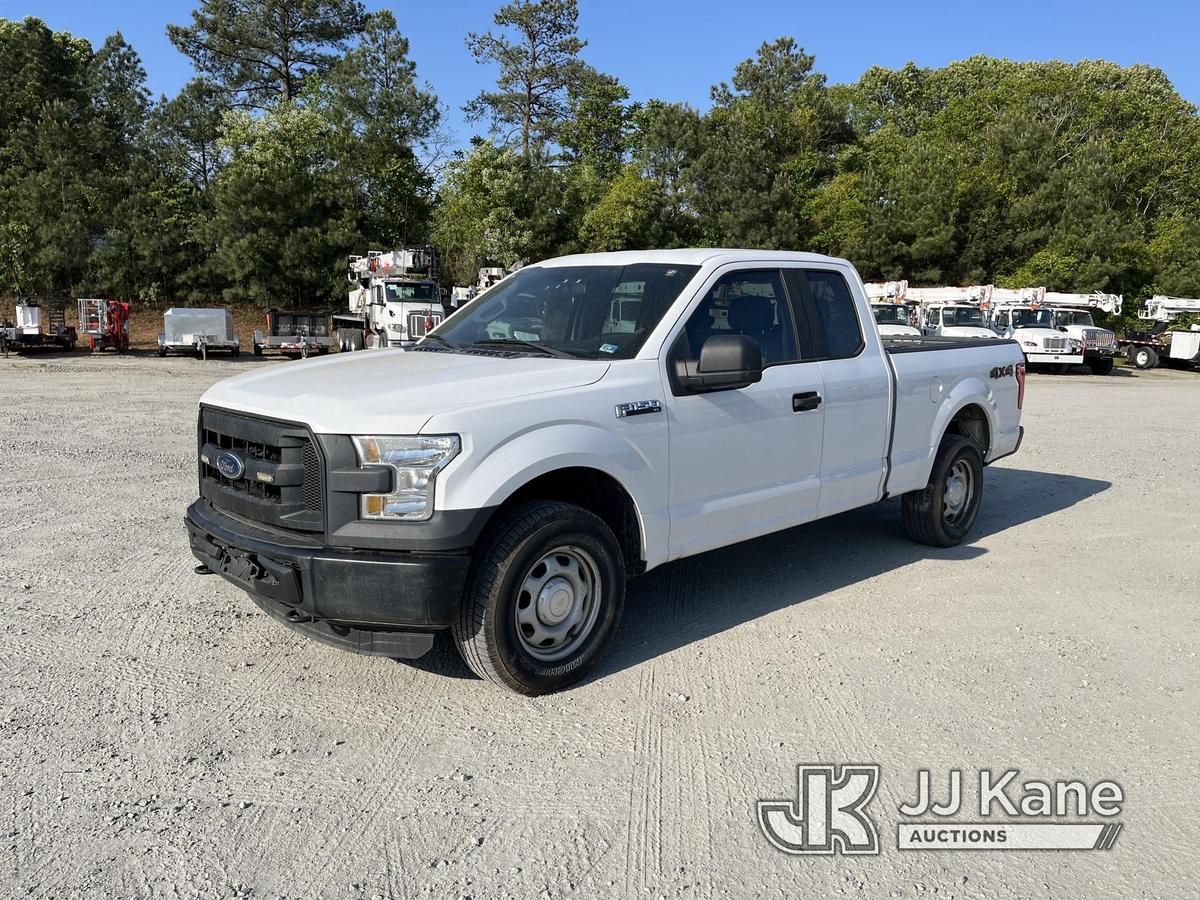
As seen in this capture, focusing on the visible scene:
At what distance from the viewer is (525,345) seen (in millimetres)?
4527

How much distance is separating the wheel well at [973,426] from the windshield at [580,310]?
2904 mm

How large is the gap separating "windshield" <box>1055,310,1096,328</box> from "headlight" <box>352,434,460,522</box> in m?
29.0

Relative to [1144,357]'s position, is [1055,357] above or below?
below

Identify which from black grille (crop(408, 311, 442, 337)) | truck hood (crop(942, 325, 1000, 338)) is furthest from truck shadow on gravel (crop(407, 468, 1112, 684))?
truck hood (crop(942, 325, 1000, 338))

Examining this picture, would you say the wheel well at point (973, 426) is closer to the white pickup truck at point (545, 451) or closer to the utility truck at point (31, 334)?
the white pickup truck at point (545, 451)

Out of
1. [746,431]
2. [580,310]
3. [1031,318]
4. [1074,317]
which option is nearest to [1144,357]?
[1074,317]

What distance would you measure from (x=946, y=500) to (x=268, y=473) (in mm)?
4620

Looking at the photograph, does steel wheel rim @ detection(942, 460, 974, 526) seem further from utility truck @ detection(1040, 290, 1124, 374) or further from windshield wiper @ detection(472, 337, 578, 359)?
utility truck @ detection(1040, 290, 1124, 374)

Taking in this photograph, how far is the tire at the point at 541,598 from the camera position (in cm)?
364

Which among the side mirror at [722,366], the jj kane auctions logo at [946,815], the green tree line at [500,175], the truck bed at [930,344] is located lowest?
the jj kane auctions logo at [946,815]

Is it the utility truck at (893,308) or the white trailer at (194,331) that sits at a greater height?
the utility truck at (893,308)

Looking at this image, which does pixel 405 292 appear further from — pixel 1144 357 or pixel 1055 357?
pixel 1144 357

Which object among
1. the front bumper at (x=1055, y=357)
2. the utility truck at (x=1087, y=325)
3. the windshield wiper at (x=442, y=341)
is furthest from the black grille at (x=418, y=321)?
the windshield wiper at (x=442, y=341)

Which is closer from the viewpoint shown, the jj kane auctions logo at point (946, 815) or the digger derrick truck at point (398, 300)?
the jj kane auctions logo at point (946, 815)
